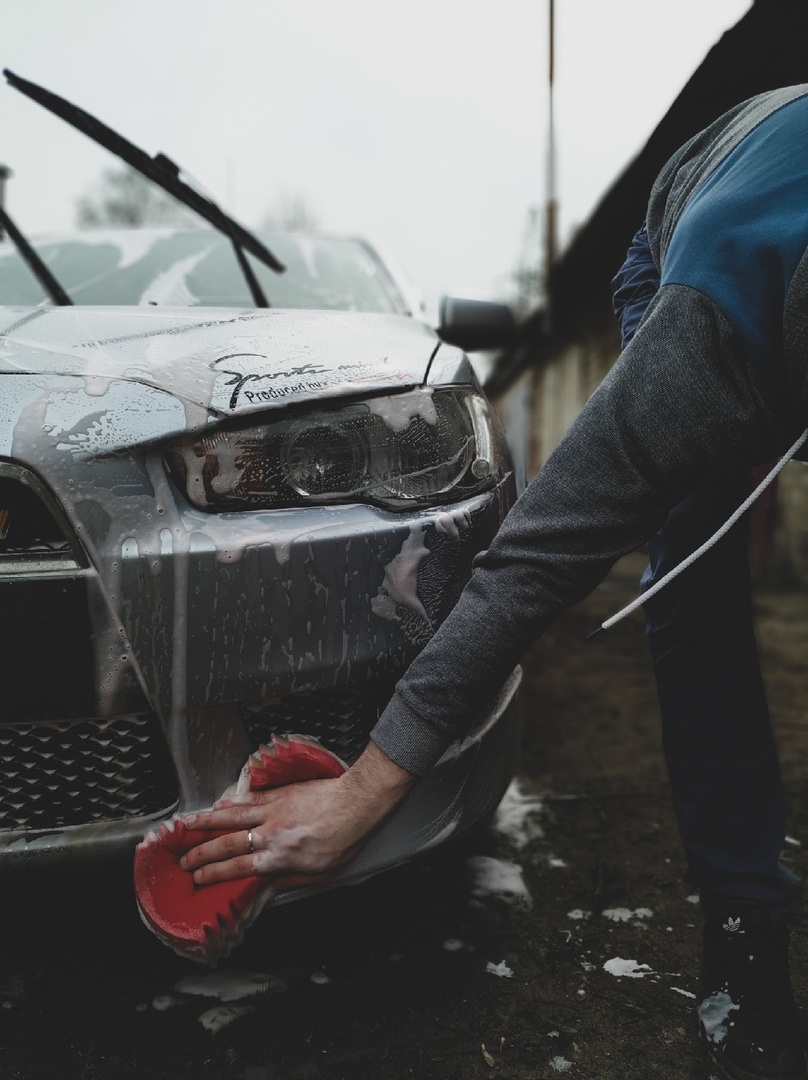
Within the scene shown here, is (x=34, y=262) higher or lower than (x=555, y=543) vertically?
higher

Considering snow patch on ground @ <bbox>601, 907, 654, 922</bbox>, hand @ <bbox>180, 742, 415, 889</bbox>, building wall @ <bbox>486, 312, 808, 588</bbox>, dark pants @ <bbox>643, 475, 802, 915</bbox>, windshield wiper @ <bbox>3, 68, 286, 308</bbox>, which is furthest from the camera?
building wall @ <bbox>486, 312, 808, 588</bbox>

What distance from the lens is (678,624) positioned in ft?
4.31

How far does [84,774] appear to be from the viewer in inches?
48.0

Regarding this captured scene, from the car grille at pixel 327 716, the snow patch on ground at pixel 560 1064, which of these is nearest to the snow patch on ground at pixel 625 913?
the snow patch on ground at pixel 560 1064

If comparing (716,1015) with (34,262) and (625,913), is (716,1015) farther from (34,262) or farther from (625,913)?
(34,262)

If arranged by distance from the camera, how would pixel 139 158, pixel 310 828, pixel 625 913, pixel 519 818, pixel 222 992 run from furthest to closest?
pixel 519 818 < pixel 139 158 < pixel 625 913 < pixel 222 992 < pixel 310 828

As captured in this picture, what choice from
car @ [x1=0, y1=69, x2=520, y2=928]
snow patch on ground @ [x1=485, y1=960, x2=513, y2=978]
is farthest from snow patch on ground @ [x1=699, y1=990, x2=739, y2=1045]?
car @ [x1=0, y1=69, x2=520, y2=928]

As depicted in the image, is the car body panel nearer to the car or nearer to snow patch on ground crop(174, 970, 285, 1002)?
the car

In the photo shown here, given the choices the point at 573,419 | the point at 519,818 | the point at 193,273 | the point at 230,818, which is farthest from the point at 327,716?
the point at 193,273

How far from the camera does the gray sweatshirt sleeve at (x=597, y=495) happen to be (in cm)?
94

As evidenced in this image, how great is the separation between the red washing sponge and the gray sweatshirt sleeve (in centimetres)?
15

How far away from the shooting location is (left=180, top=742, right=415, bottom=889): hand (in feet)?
3.50

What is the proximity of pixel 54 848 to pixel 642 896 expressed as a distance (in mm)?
1096

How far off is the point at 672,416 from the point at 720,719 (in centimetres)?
57
